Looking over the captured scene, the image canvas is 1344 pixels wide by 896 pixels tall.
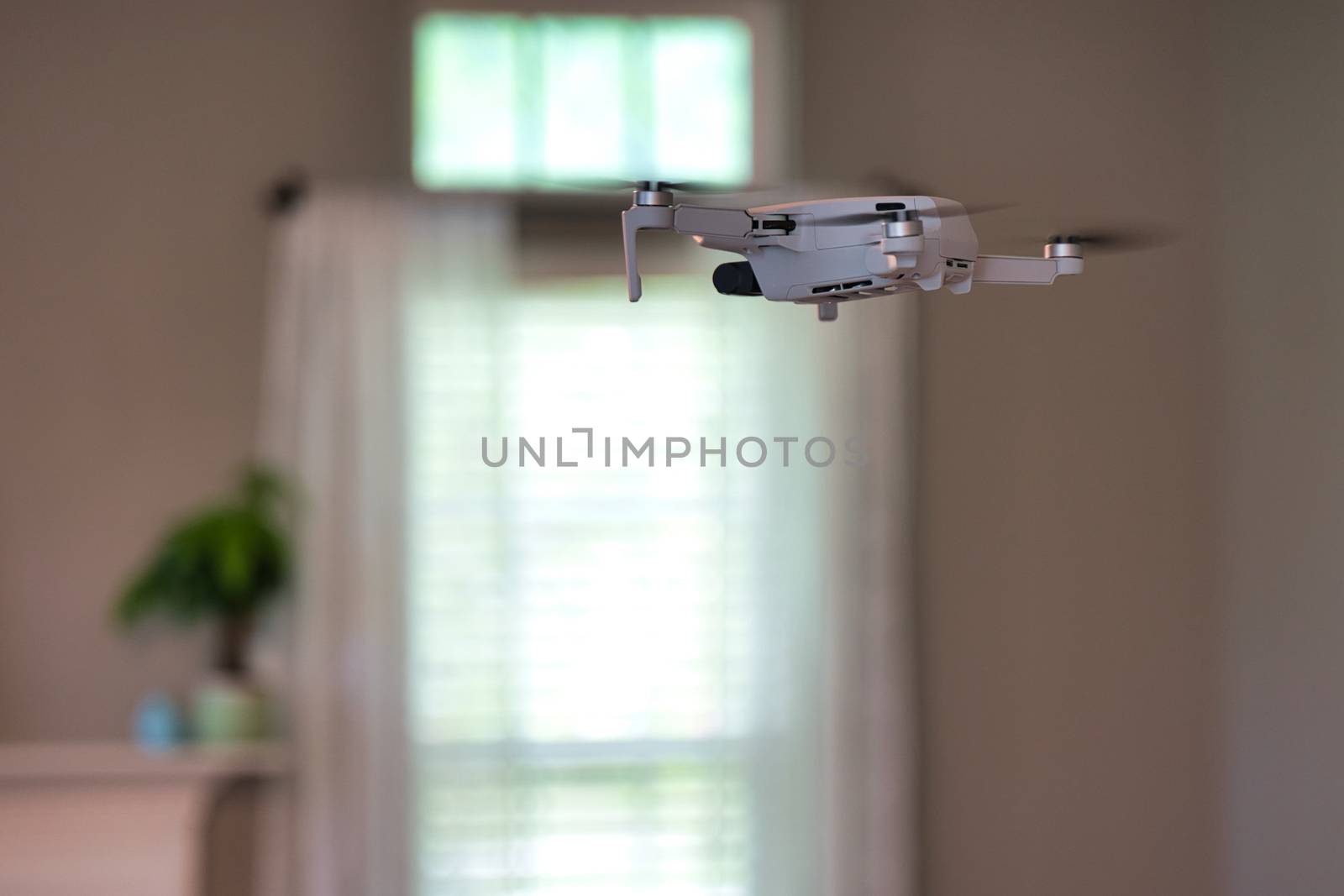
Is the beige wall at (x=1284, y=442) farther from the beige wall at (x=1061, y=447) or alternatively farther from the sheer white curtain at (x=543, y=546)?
the sheer white curtain at (x=543, y=546)

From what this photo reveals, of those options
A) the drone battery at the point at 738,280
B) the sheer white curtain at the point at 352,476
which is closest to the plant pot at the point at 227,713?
the sheer white curtain at the point at 352,476

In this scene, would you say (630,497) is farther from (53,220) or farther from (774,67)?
(53,220)

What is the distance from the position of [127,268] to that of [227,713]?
0.98 m

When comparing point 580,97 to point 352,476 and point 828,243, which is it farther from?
point 828,243

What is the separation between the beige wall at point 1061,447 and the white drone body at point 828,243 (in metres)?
1.52

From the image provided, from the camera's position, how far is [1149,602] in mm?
2869

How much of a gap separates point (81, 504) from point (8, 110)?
860 millimetres

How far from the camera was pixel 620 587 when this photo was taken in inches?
109

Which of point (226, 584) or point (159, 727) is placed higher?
point (226, 584)

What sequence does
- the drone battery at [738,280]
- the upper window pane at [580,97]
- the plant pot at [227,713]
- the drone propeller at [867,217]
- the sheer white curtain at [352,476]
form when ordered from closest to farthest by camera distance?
the drone propeller at [867,217], the drone battery at [738,280], the plant pot at [227,713], the sheer white curtain at [352,476], the upper window pane at [580,97]

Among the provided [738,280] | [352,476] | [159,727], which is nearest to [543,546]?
[352,476]

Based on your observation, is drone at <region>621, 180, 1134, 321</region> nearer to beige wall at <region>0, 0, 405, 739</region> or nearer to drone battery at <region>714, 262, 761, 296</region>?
drone battery at <region>714, 262, 761, 296</region>

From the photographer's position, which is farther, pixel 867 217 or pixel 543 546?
pixel 543 546

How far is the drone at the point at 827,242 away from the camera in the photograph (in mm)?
1271
